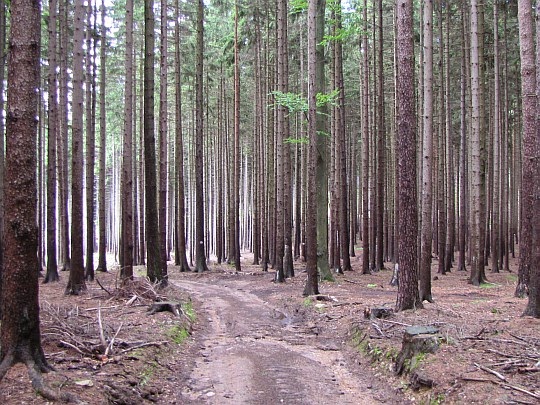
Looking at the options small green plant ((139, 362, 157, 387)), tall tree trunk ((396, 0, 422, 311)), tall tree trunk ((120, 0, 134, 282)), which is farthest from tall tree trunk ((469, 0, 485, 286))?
small green plant ((139, 362, 157, 387))

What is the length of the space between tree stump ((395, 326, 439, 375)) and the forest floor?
7 cm

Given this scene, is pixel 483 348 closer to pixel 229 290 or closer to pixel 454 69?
pixel 229 290

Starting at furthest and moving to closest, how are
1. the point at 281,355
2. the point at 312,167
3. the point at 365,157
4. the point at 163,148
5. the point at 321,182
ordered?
the point at 365,157
the point at 163,148
the point at 321,182
the point at 312,167
the point at 281,355

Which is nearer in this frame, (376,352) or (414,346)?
(414,346)

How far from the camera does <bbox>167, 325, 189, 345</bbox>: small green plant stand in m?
9.05

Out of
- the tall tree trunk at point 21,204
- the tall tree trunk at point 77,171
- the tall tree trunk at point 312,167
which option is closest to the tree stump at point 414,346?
the tall tree trunk at point 21,204

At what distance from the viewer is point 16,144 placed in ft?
17.6

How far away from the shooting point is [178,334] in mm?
9430

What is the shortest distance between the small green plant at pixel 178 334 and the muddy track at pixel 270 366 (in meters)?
0.36

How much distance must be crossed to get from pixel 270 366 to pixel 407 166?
4785 mm

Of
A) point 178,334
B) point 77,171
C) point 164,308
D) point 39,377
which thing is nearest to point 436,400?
point 39,377

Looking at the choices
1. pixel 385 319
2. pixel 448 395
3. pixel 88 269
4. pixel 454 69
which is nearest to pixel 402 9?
pixel 385 319

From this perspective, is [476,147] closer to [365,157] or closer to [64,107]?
[365,157]

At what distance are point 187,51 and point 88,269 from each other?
17.3 meters
